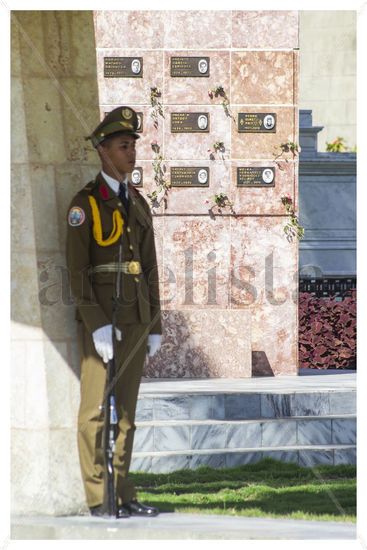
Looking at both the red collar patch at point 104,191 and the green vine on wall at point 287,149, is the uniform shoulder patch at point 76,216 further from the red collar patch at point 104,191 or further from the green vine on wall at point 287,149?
the green vine on wall at point 287,149

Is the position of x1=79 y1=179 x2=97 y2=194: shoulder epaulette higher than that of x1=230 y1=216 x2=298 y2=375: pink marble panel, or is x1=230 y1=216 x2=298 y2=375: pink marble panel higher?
x1=79 y1=179 x2=97 y2=194: shoulder epaulette

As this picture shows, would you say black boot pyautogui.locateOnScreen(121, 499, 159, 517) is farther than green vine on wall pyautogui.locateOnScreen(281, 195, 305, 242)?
No

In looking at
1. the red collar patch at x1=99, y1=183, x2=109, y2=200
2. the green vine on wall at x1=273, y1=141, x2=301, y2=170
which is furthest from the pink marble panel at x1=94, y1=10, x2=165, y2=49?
the red collar patch at x1=99, y1=183, x2=109, y2=200

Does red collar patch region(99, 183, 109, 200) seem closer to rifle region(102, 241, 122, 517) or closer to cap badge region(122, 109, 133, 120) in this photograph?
cap badge region(122, 109, 133, 120)

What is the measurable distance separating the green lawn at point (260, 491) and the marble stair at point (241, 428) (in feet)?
0.52

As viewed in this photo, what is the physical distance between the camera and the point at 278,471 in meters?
10.2

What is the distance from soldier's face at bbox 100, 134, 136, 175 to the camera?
7.36 m

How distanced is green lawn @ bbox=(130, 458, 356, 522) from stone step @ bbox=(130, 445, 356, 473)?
11 cm

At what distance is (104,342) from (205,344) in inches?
278

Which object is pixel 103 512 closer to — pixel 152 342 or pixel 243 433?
pixel 152 342

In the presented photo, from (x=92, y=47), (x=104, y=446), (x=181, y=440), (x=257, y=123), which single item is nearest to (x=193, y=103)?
(x=257, y=123)

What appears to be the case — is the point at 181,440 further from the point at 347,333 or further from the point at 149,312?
the point at 347,333

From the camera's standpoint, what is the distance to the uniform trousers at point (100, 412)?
7180 mm

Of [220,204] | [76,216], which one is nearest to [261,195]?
[220,204]
